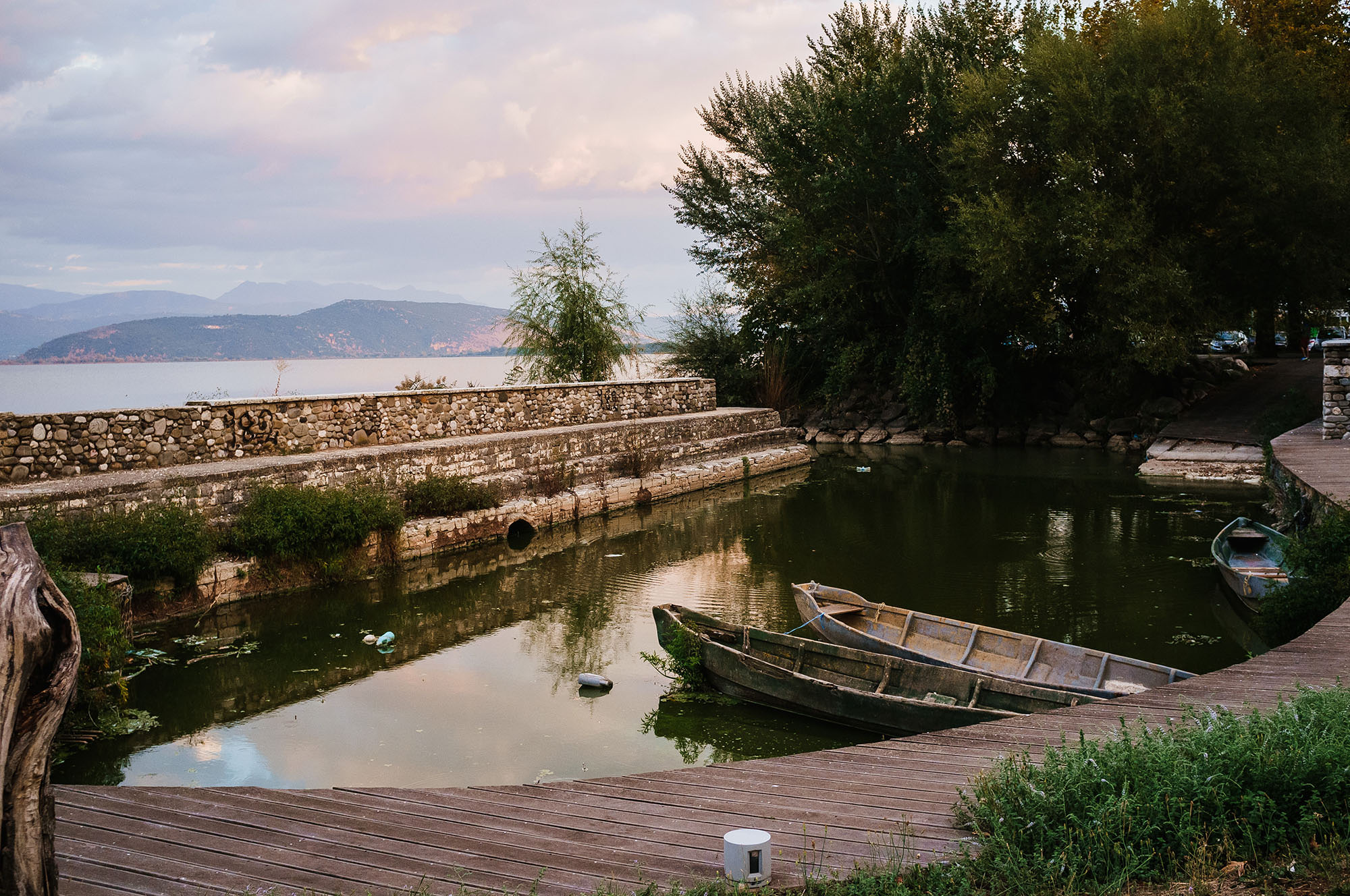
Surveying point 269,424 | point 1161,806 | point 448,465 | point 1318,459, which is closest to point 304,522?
point 269,424

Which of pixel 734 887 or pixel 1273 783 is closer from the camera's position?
pixel 734 887

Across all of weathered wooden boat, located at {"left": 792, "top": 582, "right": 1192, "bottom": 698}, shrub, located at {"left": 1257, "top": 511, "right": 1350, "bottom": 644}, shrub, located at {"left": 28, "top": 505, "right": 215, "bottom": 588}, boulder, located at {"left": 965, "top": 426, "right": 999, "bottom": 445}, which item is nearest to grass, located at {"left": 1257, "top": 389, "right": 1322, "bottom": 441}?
boulder, located at {"left": 965, "top": 426, "right": 999, "bottom": 445}

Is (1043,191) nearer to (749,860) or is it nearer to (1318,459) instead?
(1318,459)

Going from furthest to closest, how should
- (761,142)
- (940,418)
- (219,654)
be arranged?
1. (761,142)
2. (940,418)
3. (219,654)

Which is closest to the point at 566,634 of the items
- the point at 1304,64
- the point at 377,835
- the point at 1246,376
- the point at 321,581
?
the point at 321,581

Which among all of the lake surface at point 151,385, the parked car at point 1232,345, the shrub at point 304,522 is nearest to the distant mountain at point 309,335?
the lake surface at point 151,385

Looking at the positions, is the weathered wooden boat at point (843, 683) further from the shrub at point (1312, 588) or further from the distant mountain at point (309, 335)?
the distant mountain at point (309, 335)

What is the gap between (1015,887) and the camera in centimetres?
300

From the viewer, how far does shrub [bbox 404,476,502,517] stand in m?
12.9

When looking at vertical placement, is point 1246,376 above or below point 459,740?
above

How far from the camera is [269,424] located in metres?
12.5

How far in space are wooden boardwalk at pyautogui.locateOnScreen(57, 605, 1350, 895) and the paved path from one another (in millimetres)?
17583

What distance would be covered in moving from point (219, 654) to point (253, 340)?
48.8 metres

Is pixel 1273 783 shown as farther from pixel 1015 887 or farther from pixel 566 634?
pixel 566 634
